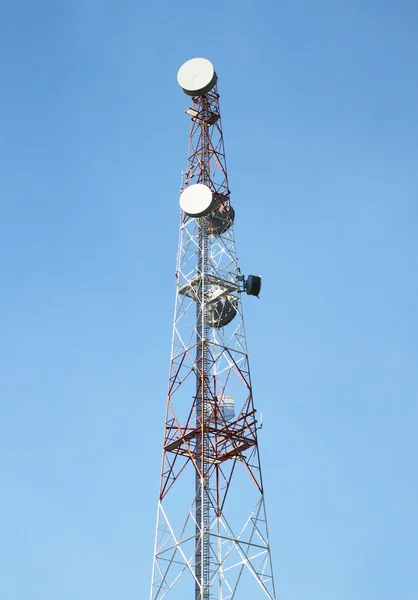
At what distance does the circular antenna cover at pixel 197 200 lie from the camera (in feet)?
234

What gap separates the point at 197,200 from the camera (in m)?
71.8

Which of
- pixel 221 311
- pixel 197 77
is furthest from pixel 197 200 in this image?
pixel 197 77

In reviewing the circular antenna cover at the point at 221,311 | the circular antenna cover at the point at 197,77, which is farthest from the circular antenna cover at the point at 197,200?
the circular antenna cover at the point at 197,77

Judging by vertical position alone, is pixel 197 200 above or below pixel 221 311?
above

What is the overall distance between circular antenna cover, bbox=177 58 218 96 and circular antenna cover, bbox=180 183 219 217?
814 centimetres

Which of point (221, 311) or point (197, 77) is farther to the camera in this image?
point (197, 77)

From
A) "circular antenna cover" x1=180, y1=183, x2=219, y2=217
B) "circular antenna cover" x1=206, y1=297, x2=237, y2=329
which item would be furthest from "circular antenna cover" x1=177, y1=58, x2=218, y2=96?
"circular antenna cover" x1=206, y1=297, x2=237, y2=329

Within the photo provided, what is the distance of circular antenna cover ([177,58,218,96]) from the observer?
75.6 m

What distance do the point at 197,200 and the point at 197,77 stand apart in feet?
34.8

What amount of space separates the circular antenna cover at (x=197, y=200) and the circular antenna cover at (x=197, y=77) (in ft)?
26.7

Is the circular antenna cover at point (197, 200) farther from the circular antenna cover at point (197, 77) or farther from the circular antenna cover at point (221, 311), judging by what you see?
the circular antenna cover at point (197, 77)

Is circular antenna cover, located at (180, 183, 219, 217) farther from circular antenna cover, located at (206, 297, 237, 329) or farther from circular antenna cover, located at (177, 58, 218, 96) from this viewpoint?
circular antenna cover, located at (177, 58, 218, 96)

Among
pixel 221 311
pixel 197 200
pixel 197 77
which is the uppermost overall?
pixel 197 77

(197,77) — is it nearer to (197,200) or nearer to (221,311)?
(197,200)
